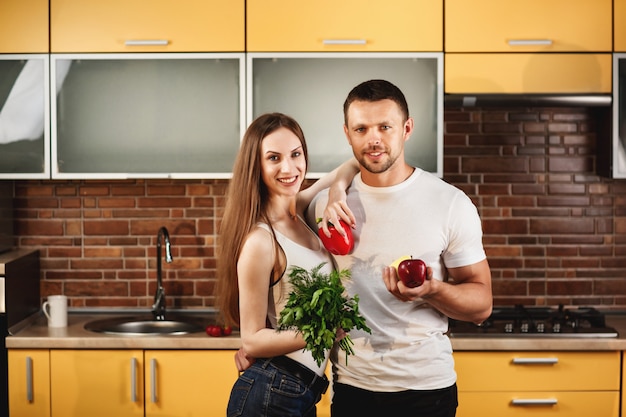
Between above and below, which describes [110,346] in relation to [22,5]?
below

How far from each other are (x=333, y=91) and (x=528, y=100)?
90 cm

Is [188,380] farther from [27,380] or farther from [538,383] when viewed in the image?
[538,383]

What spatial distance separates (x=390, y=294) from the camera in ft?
8.22

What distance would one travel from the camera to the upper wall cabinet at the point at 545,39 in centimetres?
386

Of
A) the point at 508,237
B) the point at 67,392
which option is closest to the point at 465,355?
the point at 508,237

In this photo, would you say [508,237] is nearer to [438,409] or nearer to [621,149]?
[621,149]

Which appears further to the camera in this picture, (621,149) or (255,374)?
(621,149)

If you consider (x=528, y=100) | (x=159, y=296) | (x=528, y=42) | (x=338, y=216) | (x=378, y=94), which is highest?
(x=528, y=42)

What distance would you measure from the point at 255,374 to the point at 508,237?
223cm

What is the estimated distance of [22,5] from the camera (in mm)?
3898

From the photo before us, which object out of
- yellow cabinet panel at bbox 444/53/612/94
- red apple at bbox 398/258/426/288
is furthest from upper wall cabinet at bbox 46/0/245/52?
red apple at bbox 398/258/426/288

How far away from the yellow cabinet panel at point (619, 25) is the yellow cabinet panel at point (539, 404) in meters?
1.56

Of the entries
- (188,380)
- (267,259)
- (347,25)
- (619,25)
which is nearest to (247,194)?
(267,259)

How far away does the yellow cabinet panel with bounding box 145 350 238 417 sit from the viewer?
3715mm
